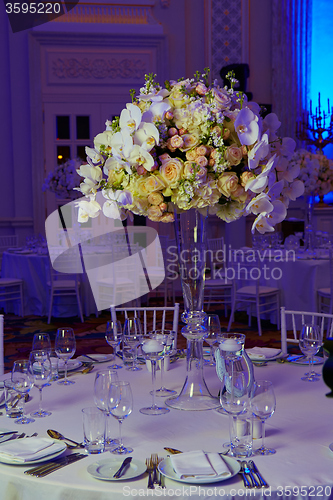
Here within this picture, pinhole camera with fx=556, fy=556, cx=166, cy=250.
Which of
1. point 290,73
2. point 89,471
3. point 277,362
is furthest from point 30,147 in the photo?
point 89,471

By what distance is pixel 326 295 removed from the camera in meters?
5.55

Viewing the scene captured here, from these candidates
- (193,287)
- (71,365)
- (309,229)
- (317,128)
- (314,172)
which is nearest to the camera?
(193,287)

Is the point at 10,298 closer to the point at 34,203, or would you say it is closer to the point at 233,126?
the point at 34,203

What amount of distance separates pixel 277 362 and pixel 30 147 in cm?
730

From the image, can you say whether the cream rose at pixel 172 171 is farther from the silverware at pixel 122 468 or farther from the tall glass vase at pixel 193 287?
the silverware at pixel 122 468

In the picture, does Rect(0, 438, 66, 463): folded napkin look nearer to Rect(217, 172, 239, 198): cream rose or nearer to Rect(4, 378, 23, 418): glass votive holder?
Rect(4, 378, 23, 418): glass votive holder

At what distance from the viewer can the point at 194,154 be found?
1690 millimetres

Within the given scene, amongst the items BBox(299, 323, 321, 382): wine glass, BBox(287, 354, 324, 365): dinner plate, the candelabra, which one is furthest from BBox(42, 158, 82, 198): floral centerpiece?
BBox(299, 323, 321, 382): wine glass

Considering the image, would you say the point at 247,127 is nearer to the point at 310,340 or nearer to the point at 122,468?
the point at 310,340

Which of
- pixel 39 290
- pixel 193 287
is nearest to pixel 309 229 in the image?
pixel 39 290

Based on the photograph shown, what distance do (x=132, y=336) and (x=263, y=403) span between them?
0.84 metres

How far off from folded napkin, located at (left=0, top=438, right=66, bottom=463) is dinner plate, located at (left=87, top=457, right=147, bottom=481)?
0.43 ft

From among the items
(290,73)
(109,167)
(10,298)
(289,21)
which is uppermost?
(289,21)

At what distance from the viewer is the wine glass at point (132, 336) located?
214cm
